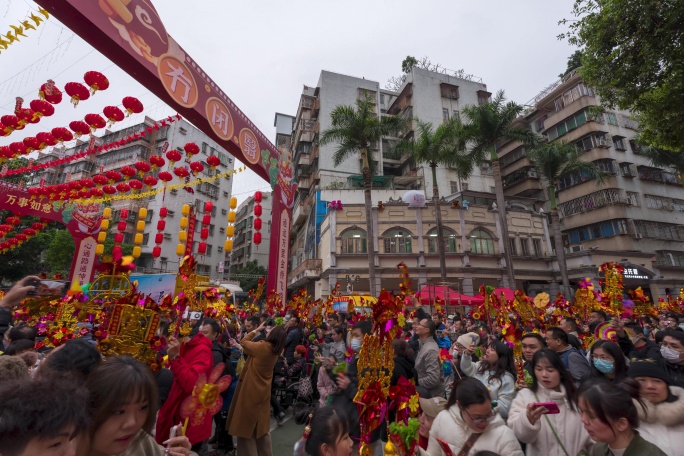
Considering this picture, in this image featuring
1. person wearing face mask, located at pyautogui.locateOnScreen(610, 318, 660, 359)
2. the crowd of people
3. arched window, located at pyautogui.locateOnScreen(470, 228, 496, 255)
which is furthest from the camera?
arched window, located at pyautogui.locateOnScreen(470, 228, 496, 255)

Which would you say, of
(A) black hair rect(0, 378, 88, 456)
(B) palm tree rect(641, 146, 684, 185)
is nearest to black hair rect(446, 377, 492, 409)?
(A) black hair rect(0, 378, 88, 456)

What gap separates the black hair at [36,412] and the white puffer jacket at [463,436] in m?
1.74

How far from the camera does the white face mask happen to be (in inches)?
149

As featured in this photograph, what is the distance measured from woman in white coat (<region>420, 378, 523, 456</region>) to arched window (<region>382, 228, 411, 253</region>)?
2199 centimetres

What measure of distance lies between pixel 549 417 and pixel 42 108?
1056cm

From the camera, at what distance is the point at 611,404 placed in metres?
1.92

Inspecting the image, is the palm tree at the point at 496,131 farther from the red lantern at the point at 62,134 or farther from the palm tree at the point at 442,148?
the red lantern at the point at 62,134

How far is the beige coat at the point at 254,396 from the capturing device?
3.71 m

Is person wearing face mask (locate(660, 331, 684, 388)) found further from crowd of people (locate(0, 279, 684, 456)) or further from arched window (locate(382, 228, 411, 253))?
arched window (locate(382, 228, 411, 253))

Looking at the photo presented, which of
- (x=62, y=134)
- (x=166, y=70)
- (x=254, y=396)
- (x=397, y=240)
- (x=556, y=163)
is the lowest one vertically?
(x=254, y=396)

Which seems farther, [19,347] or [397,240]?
[397,240]

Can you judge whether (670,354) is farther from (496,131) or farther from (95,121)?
(496,131)

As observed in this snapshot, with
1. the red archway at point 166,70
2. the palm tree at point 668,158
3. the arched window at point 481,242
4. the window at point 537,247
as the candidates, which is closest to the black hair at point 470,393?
the red archway at point 166,70

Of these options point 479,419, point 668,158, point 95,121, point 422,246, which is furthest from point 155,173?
point 668,158
